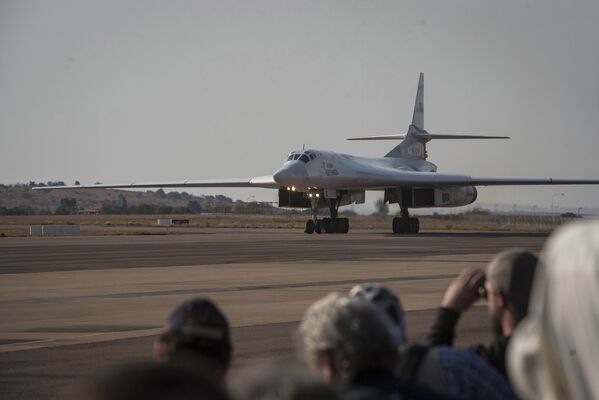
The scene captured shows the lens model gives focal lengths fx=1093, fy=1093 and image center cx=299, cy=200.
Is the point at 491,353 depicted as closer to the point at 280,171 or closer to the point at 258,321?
the point at 258,321

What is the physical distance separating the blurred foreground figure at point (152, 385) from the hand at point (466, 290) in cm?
283

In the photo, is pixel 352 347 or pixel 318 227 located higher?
pixel 352 347

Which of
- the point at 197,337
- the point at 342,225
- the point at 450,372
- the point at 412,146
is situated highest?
the point at 412,146

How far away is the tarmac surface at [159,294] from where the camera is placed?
1011 centimetres

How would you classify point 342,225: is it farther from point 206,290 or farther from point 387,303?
point 387,303

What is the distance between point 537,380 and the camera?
2.38m

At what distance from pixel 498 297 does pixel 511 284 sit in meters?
0.08

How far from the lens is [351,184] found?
50719 mm

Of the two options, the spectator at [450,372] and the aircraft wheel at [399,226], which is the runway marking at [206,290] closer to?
the spectator at [450,372]

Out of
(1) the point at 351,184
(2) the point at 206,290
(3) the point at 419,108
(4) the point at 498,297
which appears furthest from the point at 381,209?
(4) the point at 498,297

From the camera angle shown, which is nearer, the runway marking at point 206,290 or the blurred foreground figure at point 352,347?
the blurred foreground figure at point 352,347

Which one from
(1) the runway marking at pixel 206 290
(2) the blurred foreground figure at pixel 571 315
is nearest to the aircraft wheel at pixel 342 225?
(1) the runway marking at pixel 206 290

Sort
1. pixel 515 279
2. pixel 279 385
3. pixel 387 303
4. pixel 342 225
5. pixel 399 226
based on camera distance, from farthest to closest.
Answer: pixel 399 226
pixel 342 225
pixel 515 279
pixel 387 303
pixel 279 385

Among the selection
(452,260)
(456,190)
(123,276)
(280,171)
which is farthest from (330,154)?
(123,276)
